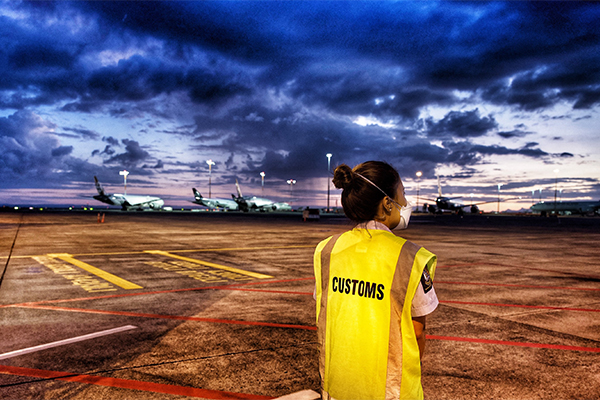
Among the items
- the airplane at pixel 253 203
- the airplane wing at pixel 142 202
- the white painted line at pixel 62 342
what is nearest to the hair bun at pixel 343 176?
the white painted line at pixel 62 342

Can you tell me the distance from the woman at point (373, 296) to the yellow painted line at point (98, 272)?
7.76 metres

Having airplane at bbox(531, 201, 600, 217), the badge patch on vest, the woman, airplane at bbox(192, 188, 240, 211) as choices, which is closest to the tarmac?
the woman

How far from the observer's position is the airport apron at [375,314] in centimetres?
194

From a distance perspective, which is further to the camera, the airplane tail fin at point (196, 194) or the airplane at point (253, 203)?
the airplane tail fin at point (196, 194)

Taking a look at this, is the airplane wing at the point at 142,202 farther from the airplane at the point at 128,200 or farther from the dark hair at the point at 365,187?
the dark hair at the point at 365,187

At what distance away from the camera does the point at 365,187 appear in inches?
83.4

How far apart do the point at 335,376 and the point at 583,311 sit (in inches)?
282

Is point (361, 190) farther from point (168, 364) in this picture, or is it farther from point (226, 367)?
point (168, 364)

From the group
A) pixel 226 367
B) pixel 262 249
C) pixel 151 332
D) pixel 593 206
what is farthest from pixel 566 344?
pixel 593 206

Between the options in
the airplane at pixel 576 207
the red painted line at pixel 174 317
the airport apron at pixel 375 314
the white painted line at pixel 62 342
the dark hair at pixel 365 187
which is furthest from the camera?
the airplane at pixel 576 207

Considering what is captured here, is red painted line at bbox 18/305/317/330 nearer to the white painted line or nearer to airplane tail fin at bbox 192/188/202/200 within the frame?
the white painted line

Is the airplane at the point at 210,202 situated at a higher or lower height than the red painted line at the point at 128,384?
higher

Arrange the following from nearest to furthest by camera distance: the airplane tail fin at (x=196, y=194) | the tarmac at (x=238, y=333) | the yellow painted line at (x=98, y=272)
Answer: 1. the tarmac at (x=238, y=333)
2. the yellow painted line at (x=98, y=272)
3. the airplane tail fin at (x=196, y=194)

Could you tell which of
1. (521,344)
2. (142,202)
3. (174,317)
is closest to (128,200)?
(142,202)
